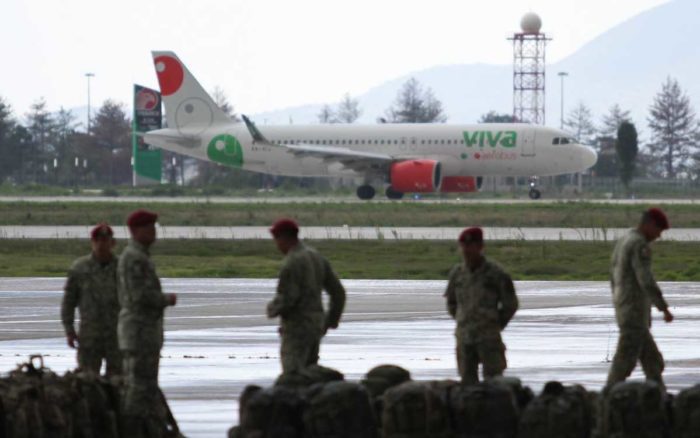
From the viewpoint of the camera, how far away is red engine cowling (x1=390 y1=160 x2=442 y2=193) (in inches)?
2790

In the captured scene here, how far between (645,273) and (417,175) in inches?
2207

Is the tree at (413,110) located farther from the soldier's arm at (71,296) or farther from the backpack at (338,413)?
the backpack at (338,413)

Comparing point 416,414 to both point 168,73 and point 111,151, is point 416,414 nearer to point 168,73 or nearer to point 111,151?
point 168,73

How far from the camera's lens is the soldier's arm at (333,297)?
46.3 ft

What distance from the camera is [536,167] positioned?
7238 cm

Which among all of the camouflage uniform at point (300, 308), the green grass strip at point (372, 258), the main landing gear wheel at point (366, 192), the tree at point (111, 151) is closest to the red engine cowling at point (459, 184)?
the main landing gear wheel at point (366, 192)

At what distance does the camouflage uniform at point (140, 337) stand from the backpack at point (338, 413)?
1.55 m

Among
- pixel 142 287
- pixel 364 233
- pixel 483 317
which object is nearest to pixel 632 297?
pixel 483 317

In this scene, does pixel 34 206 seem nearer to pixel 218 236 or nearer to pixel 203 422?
pixel 218 236

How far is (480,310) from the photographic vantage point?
14375mm

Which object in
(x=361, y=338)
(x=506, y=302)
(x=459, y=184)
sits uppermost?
(x=459, y=184)

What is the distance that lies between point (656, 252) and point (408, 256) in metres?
5.99

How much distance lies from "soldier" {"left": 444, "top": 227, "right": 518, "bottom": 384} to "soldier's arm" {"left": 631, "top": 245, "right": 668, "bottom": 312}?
127 cm

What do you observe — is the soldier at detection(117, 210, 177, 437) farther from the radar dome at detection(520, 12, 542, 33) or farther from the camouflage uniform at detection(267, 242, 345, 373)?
the radar dome at detection(520, 12, 542, 33)
